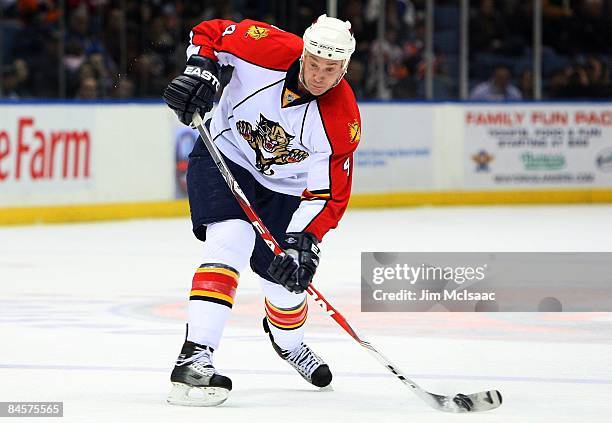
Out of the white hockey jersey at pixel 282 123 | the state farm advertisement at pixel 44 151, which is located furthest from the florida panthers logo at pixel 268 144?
the state farm advertisement at pixel 44 151

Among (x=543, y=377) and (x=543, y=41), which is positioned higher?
(x=543, y=41)

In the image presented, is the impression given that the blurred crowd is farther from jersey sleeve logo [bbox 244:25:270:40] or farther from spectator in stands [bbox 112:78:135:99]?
jersey sleeve logo [bbox 244:25:270:40]

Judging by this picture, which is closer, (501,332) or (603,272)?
(501,332)

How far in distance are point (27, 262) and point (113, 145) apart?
8.85 ft

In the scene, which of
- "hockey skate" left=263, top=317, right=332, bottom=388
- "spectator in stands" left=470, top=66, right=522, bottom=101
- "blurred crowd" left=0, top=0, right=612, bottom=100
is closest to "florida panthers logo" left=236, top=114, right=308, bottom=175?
"hockey skate" left=263, top=317, right=332, bottom=388

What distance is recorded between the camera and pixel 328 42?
419cm

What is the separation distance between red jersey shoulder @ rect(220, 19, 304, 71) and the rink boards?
5.98m

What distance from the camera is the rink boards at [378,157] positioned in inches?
413

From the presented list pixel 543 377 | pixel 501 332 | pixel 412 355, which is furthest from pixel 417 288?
pixel 543 377

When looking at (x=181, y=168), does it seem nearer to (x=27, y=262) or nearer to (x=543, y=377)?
(x=27, y=262)

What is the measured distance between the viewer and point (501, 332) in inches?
236

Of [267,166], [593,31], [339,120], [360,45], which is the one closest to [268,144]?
[267,166]

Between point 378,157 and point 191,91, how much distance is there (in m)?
8.10

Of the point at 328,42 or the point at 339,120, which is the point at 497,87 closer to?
the point at 339,120
